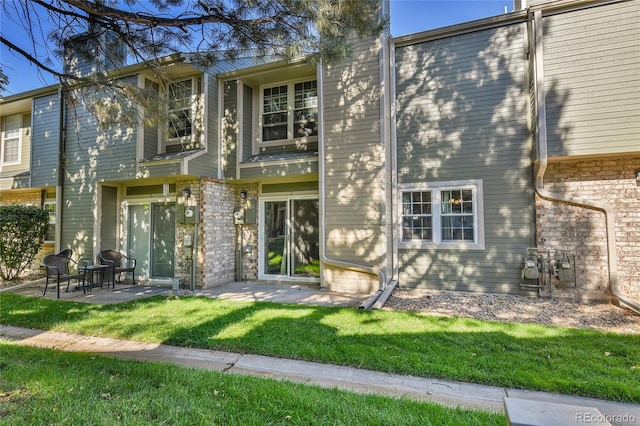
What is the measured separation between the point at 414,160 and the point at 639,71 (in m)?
4.19

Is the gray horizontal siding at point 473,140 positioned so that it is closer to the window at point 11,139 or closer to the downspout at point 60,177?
the downspout at point 60,177

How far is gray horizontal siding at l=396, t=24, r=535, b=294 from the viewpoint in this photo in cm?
702

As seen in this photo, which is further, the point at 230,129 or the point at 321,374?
the point at 230,129

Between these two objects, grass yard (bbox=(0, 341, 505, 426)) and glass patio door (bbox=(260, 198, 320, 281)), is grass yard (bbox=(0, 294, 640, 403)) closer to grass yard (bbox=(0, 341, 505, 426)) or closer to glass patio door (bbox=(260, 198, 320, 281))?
grass yard (bbox=(0, 341, 505, 426))

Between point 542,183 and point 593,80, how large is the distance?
6.71 ft

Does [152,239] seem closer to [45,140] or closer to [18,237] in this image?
[18,237]

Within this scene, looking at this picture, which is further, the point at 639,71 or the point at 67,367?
the point at 639,71

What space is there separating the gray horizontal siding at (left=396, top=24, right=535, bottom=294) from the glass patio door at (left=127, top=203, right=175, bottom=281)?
6.05 m

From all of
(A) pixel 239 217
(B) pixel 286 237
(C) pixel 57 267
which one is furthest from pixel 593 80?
(C) pixel 57 267

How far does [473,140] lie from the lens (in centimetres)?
734

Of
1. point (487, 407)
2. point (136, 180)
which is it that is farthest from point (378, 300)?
point (136, 180)

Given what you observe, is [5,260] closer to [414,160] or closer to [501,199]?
[414,160]

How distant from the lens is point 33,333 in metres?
5.14

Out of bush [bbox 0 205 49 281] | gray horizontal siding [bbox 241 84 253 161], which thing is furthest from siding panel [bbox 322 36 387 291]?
bush [bbox 0 205 49 281]
